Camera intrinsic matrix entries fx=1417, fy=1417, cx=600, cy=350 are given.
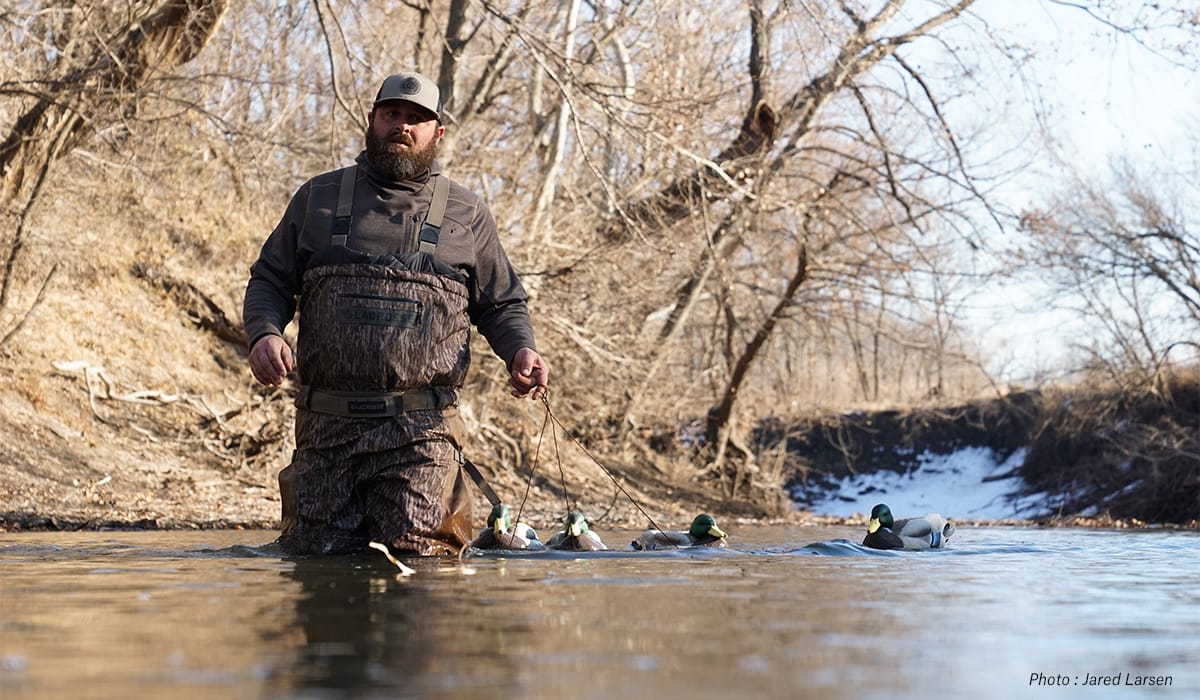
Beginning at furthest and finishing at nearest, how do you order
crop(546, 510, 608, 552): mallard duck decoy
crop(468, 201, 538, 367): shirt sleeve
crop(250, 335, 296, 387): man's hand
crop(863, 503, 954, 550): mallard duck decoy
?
crop(863, 503, 954, 550): mallard duck decoy < crop(546, 510, 608, 552): mallard duck decoy < crop(468, 201, 538, 367): shirt sleeve < crop(250, 335, 296, 387): man's hand

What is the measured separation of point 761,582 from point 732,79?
52.1 feet

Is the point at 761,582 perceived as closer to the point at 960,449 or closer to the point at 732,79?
the point at 732,79

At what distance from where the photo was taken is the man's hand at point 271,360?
6.28 m

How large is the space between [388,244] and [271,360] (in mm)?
789

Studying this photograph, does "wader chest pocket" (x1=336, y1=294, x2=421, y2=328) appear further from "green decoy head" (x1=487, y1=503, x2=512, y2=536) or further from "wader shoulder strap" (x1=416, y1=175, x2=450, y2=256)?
"green decoy head" (x1=487, y1=503, x2=512, y2=536)

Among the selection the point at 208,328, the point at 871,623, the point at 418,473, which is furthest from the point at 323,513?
the point at 208,328

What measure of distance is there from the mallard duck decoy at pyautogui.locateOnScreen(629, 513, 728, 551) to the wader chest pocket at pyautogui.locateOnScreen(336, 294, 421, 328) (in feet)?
8.60

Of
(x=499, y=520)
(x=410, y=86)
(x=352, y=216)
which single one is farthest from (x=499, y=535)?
(x=410, y=86)

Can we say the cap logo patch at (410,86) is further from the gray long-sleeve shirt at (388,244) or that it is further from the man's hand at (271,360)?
the man's hand at (271,360)

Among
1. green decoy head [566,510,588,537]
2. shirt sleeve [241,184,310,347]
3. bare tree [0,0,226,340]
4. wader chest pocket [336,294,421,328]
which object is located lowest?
green decoy head [566,510,588,537]

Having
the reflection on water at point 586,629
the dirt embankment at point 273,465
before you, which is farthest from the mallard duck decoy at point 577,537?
the reflection on water at point 586,629

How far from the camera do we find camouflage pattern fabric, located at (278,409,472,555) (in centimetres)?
660

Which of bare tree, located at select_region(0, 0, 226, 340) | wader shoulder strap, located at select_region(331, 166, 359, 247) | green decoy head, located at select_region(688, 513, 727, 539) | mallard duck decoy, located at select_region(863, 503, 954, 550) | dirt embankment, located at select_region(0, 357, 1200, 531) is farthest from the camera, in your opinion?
bare tree, located at select_region(0, 0, 226, 340)

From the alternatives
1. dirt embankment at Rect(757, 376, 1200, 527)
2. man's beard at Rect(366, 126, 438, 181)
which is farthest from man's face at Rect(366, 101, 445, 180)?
dirt embankment at Rect(757, 376, 1200, 527)
